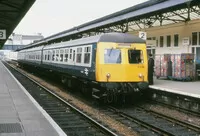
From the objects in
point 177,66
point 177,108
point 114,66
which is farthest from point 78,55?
point 177,66

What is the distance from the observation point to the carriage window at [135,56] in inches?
555

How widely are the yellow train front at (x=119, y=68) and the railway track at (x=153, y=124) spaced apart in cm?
82

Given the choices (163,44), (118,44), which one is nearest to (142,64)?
(118,44)

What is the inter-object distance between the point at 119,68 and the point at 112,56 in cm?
55

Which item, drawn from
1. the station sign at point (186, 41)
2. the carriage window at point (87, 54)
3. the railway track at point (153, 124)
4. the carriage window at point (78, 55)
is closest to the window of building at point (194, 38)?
the station sign at point (186, 41)

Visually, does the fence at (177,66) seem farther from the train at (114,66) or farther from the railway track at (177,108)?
the train at (114,66)

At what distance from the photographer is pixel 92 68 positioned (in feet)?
46.0

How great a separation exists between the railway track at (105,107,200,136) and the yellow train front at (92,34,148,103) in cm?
82

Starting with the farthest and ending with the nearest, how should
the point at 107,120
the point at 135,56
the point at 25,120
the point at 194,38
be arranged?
the point at 194,38, the point at 135,56, the point at 107,120, the point at 25,120

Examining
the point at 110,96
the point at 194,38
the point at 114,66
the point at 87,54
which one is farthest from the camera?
the point at 194,38

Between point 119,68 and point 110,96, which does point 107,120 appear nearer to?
point 110,96

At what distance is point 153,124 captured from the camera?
1088cm

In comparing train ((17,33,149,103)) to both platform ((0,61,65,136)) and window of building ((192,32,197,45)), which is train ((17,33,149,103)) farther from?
window of building ((192,32,197,45))

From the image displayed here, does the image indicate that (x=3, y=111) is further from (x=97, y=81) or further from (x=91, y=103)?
(x=91, y=103)
